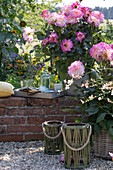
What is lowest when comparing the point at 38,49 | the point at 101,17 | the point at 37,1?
the point at 38,49

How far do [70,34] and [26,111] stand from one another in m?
→ 0.88

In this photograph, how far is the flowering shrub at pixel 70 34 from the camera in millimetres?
2629

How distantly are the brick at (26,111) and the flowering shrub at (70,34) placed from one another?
1.40 ft

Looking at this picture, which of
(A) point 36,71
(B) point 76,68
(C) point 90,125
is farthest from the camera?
(A) point 36,71

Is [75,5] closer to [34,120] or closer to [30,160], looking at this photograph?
[34,120]

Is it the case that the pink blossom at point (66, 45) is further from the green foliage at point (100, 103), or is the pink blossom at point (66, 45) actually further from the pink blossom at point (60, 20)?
the green foliage at point (100, 103)

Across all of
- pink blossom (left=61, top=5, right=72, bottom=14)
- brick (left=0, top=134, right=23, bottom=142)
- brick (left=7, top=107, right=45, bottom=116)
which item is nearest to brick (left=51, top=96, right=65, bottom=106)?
brick (left=7, top=107, right=45, bottom=116)

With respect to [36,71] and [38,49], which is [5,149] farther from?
[36,71]

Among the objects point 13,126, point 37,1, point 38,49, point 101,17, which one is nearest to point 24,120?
point 13,126

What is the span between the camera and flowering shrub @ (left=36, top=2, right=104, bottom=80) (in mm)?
2629

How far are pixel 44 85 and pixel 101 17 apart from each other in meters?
0.88

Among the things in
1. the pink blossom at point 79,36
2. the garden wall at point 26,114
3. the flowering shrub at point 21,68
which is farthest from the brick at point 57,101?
the flowering shrub at point 21,68

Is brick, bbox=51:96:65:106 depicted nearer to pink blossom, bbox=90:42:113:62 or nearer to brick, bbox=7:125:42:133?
brick, bbox=7:125:42:133

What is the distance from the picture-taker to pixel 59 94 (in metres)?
2.76
